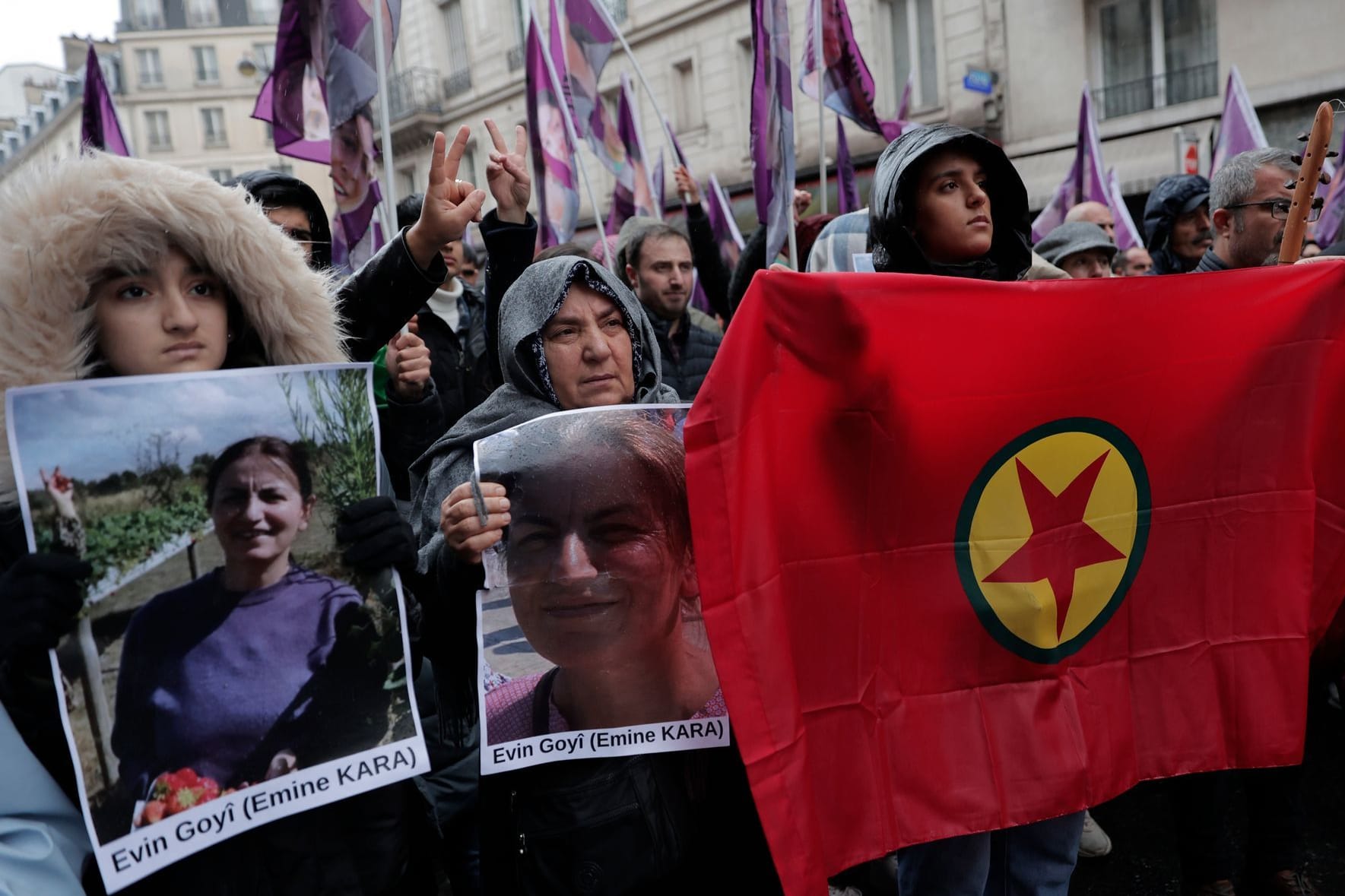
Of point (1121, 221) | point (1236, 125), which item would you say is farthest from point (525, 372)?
point (1121, 221)

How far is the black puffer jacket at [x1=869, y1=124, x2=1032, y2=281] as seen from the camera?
7.44 feet

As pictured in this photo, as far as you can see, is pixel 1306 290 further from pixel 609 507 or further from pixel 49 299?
pixel 49 299

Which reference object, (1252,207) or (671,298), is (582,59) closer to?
(671,298)

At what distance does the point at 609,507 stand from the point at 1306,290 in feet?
5.10

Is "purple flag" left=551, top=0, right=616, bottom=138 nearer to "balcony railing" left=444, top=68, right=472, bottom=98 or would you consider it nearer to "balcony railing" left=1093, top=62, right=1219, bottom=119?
"balcony railing" left=1093, top=62, right=1219, bottom=119

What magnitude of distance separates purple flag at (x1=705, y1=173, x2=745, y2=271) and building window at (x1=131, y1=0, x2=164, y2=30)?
57.6m

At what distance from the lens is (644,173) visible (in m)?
7.13

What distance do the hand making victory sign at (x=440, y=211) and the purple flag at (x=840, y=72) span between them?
420 centimetres

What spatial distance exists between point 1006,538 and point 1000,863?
0.72m

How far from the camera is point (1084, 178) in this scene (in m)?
7.97

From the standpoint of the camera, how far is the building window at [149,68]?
54722 mm

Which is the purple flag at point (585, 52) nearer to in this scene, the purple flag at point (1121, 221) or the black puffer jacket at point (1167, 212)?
the black puffer jacket at point (1167, 212)

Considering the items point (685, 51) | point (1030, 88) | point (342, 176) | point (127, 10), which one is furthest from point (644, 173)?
point (127, 10)

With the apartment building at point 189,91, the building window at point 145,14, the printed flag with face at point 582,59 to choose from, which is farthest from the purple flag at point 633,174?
the building window at point 145,14
